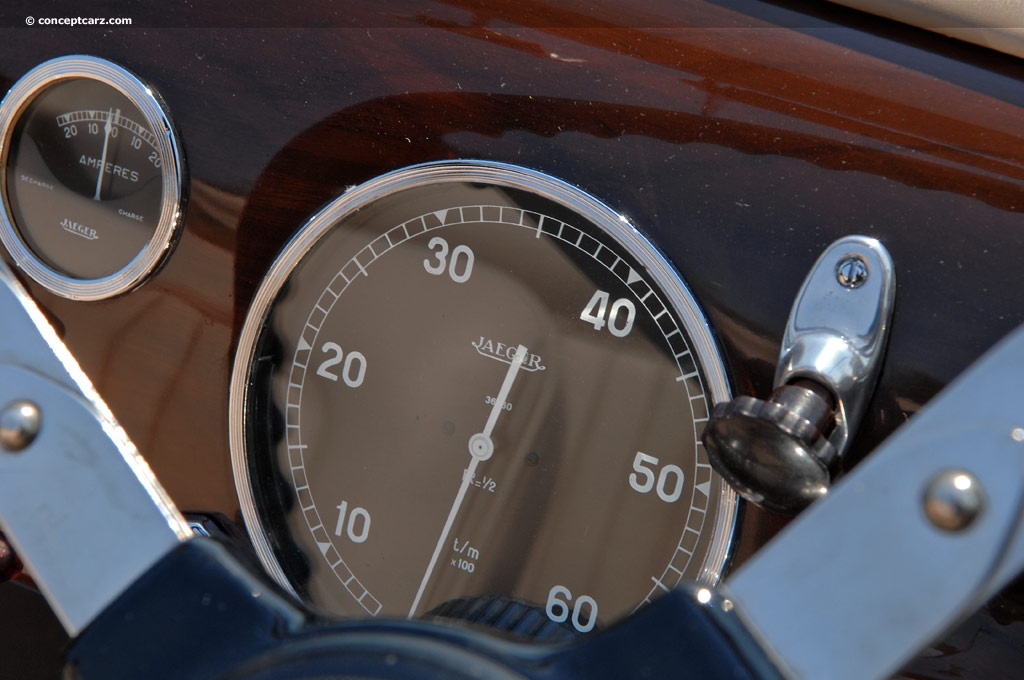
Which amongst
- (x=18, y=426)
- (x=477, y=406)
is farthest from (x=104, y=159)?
(x=18, y=426)

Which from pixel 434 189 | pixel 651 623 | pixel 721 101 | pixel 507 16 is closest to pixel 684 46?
pixel 721 101

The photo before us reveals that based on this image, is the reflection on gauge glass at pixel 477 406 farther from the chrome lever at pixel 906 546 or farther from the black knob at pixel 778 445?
the chrome lever at pixel 906 546

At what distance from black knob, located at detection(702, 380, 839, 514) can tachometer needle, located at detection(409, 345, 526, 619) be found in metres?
0.30

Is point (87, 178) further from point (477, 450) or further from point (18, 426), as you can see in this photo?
point (18, 426)

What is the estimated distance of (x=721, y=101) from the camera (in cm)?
110

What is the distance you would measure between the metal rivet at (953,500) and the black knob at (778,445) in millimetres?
381

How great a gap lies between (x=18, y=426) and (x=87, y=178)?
0.92 metres

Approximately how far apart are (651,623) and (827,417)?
44 centimetres

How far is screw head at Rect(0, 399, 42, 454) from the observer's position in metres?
0.65

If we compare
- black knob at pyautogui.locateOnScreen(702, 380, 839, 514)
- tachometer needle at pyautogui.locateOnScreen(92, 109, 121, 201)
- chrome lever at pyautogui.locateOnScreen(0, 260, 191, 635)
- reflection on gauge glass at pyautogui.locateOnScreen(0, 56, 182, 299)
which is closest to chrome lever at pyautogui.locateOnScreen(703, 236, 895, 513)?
black knob at pyautogui.locateOnScreen(702, 380, 839, 514)

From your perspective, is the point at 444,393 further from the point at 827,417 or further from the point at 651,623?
the point at 651,623

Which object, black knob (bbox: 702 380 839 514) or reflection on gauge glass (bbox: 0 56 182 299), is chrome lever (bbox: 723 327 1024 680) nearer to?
black knob (bbox: 702 380 839 514)

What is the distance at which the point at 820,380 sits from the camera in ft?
3.25

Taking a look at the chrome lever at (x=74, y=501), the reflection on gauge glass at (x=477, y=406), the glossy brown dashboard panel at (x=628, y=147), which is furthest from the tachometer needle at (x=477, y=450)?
the chrome lever at (x=74, y=501)
